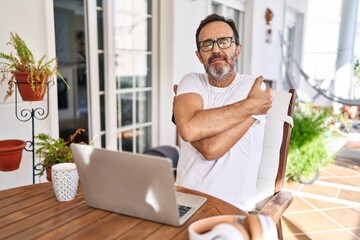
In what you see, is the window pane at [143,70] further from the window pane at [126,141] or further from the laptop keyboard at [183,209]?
the laptop keyboard at [183,209]

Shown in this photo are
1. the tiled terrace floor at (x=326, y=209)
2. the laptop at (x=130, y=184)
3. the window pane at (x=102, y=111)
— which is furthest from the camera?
the window pane at (x=102, y=111)

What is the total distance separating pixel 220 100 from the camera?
4.47ft

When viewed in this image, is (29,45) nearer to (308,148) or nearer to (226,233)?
(226,233)

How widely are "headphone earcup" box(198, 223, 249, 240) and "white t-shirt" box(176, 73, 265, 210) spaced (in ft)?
2.09

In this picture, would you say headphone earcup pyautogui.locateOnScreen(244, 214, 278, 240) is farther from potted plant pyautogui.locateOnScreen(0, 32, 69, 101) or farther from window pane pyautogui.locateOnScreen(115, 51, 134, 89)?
window pane pyautogui.locateOnScreen(115, 51, 134, 89)

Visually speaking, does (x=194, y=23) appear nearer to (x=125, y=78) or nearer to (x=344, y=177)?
(x=125, y=78)

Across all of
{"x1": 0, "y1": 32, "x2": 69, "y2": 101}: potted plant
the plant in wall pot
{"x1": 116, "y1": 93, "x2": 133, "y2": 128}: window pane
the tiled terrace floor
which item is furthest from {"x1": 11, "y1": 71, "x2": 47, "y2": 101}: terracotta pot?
the plant in wall pot

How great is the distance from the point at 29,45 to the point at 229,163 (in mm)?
1367

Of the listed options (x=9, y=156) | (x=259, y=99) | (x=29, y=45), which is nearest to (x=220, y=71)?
(x=259, y=99)

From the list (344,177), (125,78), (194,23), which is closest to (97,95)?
(125,78)

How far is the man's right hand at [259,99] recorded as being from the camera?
124 cm

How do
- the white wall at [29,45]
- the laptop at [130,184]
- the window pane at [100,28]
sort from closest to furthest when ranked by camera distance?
1. the laptop at [130,184]
2. the white wall at [29,45]
3. the window pane at [100,28]

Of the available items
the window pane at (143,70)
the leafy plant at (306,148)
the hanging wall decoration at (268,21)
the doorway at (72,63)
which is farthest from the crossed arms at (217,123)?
the hanging wall decoration at (268,21)

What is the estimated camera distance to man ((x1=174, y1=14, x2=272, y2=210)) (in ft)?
3.92
